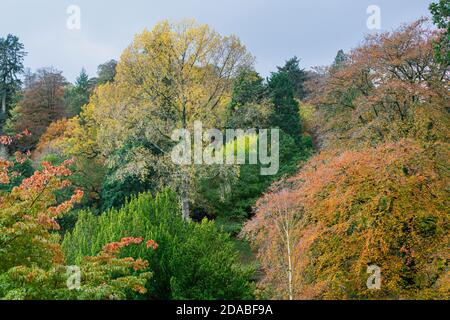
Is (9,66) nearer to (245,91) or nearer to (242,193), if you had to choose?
(245,91)

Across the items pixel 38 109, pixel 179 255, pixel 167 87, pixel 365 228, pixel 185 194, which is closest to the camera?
pixel 365 228

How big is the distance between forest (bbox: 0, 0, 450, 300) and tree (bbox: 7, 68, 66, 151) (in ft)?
27.9

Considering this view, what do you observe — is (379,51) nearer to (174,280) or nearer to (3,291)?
(174,280)

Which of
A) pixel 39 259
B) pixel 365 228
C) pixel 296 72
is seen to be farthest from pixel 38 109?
pixel 365 228

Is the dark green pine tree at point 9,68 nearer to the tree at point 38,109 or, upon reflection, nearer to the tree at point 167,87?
the tree at point 38,109

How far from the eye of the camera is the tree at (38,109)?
3528 centimetres

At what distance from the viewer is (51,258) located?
7566 millimetres

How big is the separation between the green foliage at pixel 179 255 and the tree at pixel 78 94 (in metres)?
25.7

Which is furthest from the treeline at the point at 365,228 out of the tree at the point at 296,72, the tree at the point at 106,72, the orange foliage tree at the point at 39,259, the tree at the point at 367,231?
the tree at the point at 296,72

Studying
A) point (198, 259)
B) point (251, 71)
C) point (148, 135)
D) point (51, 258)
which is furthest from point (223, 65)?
point (51, 258)

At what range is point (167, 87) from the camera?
1923 centimetres

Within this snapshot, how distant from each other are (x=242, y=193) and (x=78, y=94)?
20.8m
